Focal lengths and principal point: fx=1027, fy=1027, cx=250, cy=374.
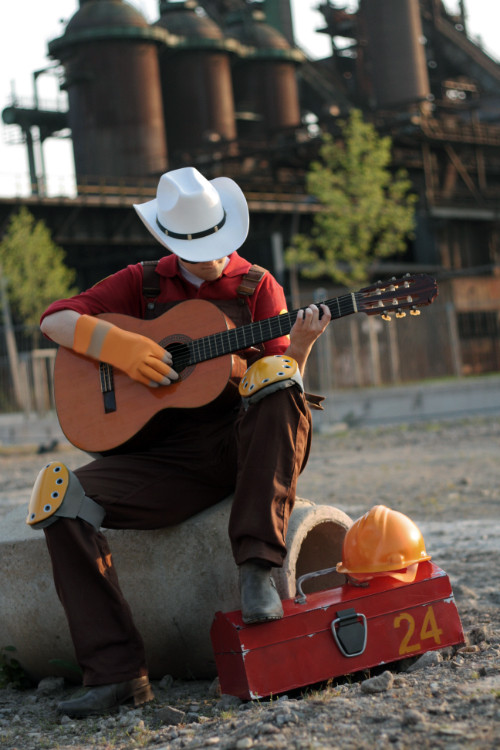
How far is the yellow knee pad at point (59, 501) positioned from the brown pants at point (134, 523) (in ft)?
0.12

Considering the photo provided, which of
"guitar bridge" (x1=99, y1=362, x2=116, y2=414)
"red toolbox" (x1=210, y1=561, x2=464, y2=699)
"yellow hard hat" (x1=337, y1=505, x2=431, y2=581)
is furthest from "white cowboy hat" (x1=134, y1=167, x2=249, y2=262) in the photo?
"red toolbox" (x1=210, y1=561, x2=464, y2=699)

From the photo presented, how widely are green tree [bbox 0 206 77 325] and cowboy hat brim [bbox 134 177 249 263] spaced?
29071mm

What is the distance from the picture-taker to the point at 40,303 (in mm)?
33812

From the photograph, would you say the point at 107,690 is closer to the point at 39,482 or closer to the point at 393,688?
the point at 39,482

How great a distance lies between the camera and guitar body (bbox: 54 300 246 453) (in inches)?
165

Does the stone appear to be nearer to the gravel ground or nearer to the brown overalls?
the gravel ground

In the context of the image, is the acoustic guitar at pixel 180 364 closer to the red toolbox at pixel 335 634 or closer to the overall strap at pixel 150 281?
the overall strap at pixel 150 281

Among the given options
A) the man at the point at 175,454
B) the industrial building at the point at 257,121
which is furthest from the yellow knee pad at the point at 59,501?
the industrial building at the point at 257,121

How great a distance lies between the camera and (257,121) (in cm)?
4706

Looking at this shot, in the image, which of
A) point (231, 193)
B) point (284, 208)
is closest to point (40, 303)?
point (284, 208)

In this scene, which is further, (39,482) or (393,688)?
(39,482)

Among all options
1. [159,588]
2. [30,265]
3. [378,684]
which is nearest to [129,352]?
[159,588]

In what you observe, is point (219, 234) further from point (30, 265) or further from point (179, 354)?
point (30, 265)

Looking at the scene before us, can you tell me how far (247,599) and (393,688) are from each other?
23.3 inches
